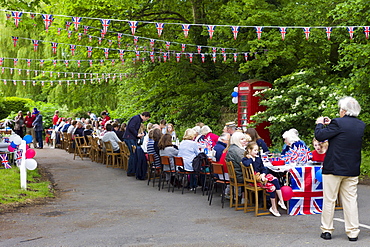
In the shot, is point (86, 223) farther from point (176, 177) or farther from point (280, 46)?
point (280, 46)

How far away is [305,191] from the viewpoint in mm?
8555

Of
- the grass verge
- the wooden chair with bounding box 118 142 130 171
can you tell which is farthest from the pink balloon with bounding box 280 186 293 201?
the wooden chair with bounding box 118 142 130 171

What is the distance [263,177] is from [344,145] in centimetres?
197

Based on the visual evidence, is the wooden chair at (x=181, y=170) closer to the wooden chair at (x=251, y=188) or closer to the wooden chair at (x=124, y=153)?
the wooden chair at (x=251, y=188)

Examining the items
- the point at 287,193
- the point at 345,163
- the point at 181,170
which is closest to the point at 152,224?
the point at 287,193

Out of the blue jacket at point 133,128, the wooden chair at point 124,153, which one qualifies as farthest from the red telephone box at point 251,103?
the blue jacket at point 133,128

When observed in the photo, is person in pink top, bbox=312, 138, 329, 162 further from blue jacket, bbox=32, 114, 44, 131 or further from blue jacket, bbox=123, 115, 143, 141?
blue jacket, bbox=32, 114, 44, 131

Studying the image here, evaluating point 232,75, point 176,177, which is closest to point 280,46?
point 232,75

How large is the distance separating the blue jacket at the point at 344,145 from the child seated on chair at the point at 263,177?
1.76 m

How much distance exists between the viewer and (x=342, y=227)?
7.43 m

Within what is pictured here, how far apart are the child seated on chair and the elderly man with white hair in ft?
5.26

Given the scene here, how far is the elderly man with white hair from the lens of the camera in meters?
6.66

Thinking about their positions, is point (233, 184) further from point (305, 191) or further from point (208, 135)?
point (208, 135)

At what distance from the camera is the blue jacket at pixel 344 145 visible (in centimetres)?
666
